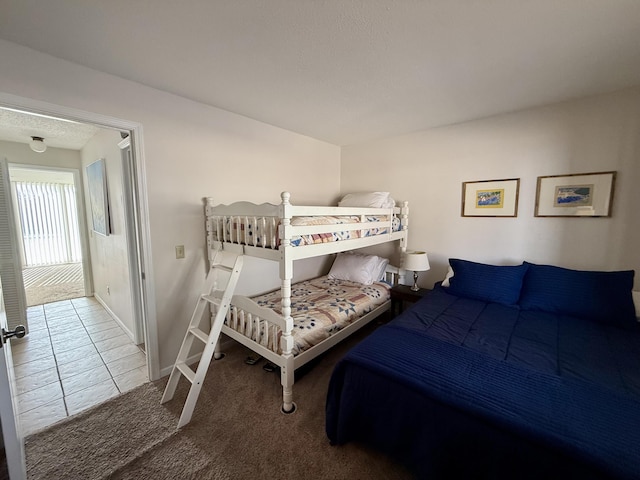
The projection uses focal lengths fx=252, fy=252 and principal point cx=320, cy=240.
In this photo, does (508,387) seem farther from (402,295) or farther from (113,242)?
(113,242)

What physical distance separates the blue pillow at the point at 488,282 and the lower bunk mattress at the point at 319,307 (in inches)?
31.4

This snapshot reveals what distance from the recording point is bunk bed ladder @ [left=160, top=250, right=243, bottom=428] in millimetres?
1694

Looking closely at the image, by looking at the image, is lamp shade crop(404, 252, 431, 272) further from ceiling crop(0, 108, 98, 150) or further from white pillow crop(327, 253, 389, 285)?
ceiling crop(0, 108, 98, 150)

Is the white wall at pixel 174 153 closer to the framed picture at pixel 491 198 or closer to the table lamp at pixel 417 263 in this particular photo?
the table lamp at pixel 417 263

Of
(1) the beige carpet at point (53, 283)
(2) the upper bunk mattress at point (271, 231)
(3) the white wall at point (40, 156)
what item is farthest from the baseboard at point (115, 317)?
(3) the white wall at point (40, 156)

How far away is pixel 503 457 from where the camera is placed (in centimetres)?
98

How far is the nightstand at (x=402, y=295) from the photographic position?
8.96 ft

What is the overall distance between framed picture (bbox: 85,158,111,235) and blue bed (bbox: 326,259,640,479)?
10.8 ft

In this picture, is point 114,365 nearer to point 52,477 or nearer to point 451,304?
point 52,477

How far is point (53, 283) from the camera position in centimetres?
468

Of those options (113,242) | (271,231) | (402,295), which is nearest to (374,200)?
(402,295)

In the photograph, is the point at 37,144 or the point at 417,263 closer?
the point at 417,263

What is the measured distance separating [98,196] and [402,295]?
3.95 m

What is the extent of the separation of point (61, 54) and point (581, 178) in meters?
3.95
